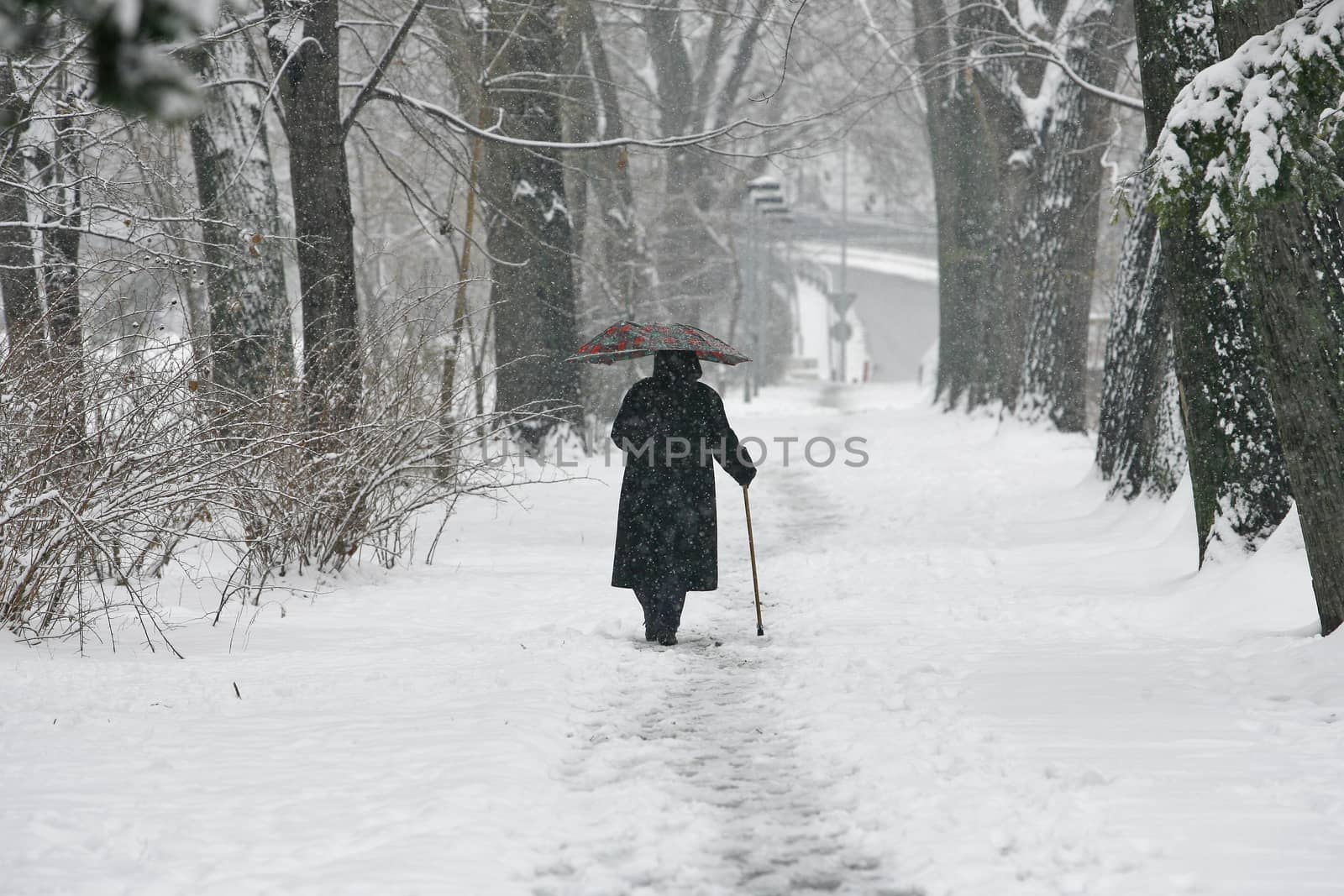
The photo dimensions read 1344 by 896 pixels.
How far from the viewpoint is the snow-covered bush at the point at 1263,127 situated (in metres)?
5.52

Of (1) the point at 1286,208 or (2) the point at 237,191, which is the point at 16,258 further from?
(1) the point at 1286,208

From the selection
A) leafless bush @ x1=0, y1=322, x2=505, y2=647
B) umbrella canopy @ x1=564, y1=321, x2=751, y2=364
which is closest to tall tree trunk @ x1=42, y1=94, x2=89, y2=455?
leafless bush @ x1=0, y1=322, x2=505, y2=647

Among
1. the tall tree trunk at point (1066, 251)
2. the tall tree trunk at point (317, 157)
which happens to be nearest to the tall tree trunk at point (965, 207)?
the tall tree trunk at point (1066, 251)

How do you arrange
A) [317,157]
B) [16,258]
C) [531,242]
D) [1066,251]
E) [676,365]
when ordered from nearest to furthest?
[676,365] < [317,157] < [16,258] < [531,242] < [1066,251]

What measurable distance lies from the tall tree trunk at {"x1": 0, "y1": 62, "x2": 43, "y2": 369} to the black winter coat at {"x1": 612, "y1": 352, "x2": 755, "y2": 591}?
324 cm

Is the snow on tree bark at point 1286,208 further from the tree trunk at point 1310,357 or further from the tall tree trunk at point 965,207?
the tall tree trunk at point 965,207

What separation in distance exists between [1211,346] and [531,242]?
362 inches

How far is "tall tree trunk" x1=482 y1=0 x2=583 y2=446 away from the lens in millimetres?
15125

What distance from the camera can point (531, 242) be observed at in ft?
50.2

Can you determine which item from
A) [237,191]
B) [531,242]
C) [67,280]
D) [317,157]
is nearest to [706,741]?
[317,157]

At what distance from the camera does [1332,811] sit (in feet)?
13.4

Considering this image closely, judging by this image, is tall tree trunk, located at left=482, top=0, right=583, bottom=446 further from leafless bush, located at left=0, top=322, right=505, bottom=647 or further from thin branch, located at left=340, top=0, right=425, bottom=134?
leafless bush, located at left=0, top=322, right=505, bottom=647

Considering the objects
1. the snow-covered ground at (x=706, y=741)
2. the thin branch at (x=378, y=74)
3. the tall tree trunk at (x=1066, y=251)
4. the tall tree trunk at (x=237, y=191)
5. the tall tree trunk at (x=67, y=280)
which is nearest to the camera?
the snow-covered ground at (x=706, y=741)

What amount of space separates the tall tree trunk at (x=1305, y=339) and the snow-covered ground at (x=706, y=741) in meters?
0.68
